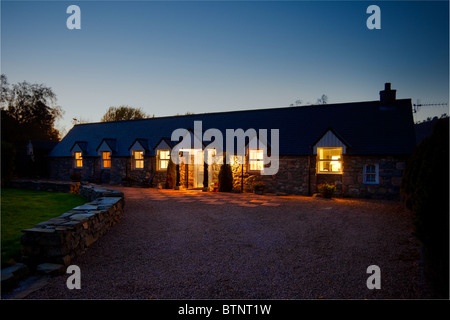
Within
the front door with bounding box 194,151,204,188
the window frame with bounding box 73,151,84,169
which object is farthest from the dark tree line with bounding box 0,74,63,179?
the front door with bounding box 194,151,204,188

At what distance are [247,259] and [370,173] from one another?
41.1 ft

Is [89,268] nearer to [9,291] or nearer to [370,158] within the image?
[9,291]

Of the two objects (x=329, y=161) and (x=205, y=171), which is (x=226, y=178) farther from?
(x=329, y=161)

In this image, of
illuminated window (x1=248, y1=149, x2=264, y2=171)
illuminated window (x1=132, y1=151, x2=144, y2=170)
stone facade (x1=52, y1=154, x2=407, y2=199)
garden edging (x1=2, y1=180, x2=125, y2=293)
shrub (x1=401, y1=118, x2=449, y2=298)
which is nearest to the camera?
shrub (x1=401, y1=118, x2=449, y2=298)

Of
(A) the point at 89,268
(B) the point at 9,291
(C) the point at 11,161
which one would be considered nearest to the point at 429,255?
(A) the point at 89,268

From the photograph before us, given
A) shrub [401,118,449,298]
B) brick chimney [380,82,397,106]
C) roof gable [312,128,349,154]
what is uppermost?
brick chimney [380,82,397,106]

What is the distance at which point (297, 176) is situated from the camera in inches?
659

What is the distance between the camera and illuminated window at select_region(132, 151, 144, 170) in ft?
71.7

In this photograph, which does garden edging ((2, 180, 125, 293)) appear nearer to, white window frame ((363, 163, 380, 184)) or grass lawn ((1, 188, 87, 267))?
grass lawn ((1, 188, 87, 267))

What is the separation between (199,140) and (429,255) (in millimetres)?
16505

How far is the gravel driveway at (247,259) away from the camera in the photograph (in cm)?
411

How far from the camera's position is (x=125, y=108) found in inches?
2146

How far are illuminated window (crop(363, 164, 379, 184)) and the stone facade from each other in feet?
0.56
